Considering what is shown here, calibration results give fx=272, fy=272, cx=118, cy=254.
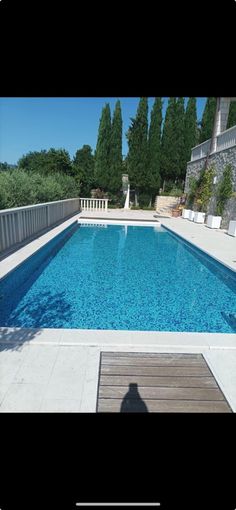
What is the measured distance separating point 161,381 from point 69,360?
82 cm

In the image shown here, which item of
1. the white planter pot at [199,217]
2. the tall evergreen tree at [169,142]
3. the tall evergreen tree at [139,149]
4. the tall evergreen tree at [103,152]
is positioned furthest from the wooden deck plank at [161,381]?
the tall evergreen tree at [169,142]

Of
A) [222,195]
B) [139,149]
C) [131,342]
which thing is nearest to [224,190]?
[222,195]

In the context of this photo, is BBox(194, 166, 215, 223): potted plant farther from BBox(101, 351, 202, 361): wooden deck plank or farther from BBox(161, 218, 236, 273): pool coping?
BBox(101, 351, 202, 361): wooden deck plank

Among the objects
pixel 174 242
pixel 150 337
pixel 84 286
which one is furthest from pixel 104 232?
pixel 150 337

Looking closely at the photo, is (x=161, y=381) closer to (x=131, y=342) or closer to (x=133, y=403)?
(x=133, y=403)

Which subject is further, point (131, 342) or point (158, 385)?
point (131, 342)

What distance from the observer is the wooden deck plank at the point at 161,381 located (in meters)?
2.22

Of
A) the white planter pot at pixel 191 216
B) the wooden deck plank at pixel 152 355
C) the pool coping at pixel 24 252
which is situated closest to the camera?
the wooden deck plank at pixel 152 355

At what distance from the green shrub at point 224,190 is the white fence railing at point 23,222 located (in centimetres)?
624

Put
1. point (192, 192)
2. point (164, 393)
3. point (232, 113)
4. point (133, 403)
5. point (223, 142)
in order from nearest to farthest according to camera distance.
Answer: point (133, 403)
point (164, 393)
point (223, 142)
point (192, 192)
point (232, 113)

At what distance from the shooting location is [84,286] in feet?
16.2

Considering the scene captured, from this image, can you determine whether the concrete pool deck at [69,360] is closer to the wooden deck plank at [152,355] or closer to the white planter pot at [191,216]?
the wooden deck plank at [152,355]

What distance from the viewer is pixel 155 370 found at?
241cm
